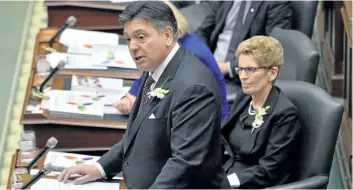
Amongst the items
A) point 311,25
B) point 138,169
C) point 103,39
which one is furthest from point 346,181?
point 138,169

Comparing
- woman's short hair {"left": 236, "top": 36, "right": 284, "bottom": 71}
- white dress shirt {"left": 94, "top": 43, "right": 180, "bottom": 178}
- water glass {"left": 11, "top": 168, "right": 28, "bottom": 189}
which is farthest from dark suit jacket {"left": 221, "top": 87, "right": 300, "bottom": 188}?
water glass {"left": 11, "top": 168, "right": 28, "bottom": 189}

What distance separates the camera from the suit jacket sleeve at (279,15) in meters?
4.59

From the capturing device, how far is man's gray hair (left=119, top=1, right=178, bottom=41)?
2.64 meters

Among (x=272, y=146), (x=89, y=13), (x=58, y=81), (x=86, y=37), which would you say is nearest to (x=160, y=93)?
(x=272, y=146)

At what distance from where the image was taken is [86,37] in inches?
191

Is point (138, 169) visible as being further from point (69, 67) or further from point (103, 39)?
point (103, 39)

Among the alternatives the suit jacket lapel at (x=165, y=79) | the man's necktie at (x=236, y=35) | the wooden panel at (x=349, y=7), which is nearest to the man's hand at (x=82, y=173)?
the suit jacket lapel at (x=165, y=79)

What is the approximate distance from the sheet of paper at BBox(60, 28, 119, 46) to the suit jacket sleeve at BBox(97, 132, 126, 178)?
1.73m

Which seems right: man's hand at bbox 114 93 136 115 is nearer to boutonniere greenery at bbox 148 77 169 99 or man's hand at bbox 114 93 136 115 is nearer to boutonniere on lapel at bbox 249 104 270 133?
boutonniere on lapel at bbox 249 104 270 133

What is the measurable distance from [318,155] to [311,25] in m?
1.48

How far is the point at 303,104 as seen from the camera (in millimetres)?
3469

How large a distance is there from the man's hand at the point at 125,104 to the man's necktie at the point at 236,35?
86cm

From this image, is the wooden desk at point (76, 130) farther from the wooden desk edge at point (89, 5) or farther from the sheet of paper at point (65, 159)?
the wooden desk edge at point (89, 5)

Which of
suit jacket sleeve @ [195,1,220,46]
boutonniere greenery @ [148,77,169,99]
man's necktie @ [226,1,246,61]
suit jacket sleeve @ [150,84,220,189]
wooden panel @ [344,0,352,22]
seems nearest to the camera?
suit jacket sleeve @ [150,84,220,189]
